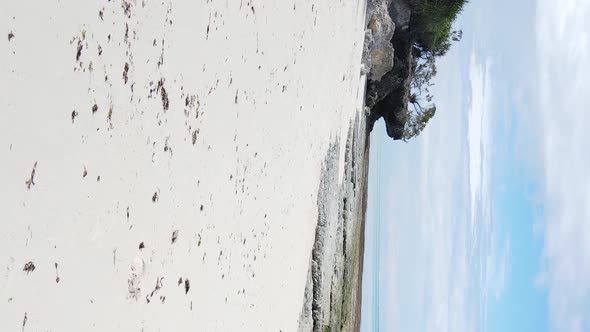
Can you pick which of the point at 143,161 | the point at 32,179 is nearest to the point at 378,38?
the point at 143,161

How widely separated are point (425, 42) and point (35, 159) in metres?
12.8

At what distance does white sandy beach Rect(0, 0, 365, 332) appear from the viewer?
2.03 m

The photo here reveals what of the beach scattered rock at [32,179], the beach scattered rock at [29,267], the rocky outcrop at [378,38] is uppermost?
the rocky outcrop at [378,38]

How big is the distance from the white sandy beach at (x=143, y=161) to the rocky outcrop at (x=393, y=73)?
618cm

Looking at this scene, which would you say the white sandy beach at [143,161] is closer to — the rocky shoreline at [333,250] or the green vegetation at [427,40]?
the rocky shoreline at [333,250]

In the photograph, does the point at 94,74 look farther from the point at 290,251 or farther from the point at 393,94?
the point at 393,94

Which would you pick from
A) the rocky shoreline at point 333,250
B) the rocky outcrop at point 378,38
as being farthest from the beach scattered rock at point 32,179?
the rocky outcrop at point 378,38

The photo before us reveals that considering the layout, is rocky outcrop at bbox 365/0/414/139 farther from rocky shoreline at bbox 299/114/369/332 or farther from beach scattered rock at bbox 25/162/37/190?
beach scattered rock at bbox 25/162/37/190

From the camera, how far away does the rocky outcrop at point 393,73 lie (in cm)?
1159

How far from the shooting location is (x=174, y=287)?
10.9ft

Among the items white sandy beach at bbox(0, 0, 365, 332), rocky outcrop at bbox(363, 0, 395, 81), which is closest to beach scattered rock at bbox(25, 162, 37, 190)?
white sandy beach at bbox(0, 0, 365, 332)

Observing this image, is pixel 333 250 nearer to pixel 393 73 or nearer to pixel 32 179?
pixel 393 73

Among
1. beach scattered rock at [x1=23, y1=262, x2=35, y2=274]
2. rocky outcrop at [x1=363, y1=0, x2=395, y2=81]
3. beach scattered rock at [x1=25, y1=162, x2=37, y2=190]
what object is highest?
rocky outcrop at [x1=363, y1=0, x2=395, y2=81]

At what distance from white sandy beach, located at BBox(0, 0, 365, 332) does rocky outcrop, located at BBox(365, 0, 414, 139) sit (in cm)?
618
